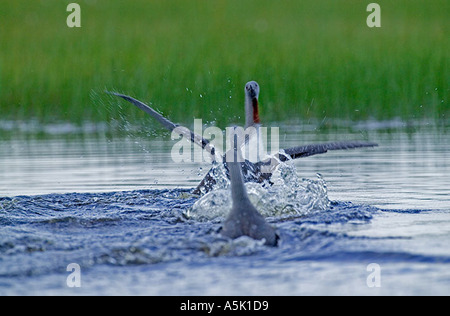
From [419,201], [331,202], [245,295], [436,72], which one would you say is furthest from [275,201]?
[436,72]

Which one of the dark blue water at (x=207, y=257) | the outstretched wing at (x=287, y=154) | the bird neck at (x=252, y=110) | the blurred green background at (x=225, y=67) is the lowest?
the dark blue water at (x=207, y=257)

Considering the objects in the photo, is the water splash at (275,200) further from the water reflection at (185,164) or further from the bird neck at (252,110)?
the bird neck at (252,110)

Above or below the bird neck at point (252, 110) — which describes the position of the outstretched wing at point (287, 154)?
below

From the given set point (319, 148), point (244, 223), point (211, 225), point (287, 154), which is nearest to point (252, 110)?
point (287, 154)

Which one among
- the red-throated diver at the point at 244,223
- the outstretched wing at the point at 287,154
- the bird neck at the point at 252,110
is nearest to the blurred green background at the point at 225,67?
the bird neck at the point at 252,110

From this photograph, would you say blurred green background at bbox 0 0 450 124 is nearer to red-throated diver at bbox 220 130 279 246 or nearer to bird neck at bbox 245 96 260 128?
bird neck at bbox 245 96 260 128

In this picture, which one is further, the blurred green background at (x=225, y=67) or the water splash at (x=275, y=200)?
the blurred green background at (x=225, y=67)

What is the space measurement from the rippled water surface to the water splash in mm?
14

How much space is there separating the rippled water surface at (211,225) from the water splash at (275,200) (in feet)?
0.05

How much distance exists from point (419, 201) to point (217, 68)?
9.26 metres

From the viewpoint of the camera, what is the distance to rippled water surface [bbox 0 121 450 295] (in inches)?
202

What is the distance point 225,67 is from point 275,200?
9.41 metres

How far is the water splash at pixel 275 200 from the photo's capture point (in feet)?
24.4

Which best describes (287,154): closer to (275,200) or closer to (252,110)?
(252,110)
